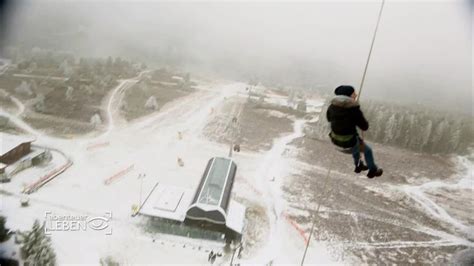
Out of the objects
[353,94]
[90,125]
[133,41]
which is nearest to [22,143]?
[90,125]

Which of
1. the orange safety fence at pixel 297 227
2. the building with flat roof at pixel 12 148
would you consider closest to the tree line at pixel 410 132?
the orange safety fence at pixel 297 227

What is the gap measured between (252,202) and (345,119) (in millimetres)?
26136

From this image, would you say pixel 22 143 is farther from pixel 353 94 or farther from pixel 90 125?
pixel 353 94

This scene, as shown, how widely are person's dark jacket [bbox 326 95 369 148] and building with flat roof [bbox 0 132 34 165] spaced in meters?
32.8

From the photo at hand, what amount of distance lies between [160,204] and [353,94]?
22.2 meters

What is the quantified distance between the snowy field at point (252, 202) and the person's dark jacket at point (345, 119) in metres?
18.4

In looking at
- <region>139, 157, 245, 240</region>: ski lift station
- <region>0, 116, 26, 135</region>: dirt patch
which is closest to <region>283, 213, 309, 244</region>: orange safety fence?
<region>139, 157, 245, 240</region>: ski lift station

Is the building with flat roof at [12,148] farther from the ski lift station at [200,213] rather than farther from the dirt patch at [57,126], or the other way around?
the ski lift station at [200,213]

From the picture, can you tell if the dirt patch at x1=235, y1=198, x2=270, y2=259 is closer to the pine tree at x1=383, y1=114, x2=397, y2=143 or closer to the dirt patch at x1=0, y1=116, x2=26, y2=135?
the dirt patch at x1=0, y1=116, x2=26, y2=135

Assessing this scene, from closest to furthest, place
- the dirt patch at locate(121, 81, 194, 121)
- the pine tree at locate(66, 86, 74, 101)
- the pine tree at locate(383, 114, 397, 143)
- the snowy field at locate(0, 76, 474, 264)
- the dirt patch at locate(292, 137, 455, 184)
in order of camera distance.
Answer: the snowy field at locate(0, 76, 474, 264) < the dirt patch at locate(292, 137, 455, 184) < the pine tree at locate(66, 86, 74, 101) < the dirt patch at locate(121, 81, 194, 121) < the pine tree at locate(383, 114, 397, 143)

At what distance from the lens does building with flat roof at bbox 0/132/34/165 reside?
31891 mm

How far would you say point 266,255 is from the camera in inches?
1001

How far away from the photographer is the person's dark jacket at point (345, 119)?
7168mm

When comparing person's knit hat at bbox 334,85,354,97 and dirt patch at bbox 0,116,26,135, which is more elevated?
person's knit hat at bbox 334,85,354,97
